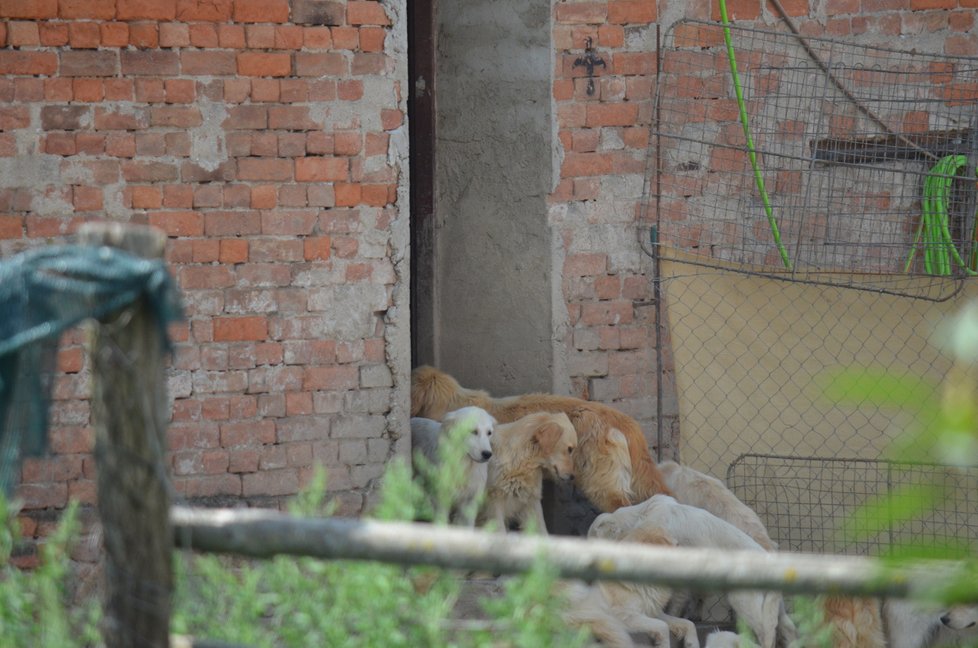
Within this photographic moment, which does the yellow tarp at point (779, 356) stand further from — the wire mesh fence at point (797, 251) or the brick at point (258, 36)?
the brick at point (258, 36)

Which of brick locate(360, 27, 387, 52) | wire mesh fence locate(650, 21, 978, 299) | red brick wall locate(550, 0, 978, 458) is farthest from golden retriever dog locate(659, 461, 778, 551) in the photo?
brick locate(360, 27, 387, 52)

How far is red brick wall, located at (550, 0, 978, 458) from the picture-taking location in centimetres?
605

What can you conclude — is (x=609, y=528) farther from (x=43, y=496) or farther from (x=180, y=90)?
(x=180, y=90)

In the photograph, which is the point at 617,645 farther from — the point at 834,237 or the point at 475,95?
the point at 475,95

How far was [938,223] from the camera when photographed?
19.9 feet

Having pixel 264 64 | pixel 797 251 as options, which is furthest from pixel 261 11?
pixel 797 251

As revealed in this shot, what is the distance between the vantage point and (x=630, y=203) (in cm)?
612

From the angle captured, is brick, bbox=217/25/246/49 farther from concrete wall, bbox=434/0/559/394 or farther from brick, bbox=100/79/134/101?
concrete wall, bbox=434/0/559/394

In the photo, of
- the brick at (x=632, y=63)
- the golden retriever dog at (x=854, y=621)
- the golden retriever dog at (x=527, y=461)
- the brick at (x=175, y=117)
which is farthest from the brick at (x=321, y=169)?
the golden retriever dog at (x=854, y=621)

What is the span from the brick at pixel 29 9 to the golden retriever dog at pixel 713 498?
3655 millimetres

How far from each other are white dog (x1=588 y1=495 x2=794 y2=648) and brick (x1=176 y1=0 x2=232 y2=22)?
2954 mm

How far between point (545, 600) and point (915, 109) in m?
4.78

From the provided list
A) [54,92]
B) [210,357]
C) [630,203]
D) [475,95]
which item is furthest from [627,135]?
[54,92]

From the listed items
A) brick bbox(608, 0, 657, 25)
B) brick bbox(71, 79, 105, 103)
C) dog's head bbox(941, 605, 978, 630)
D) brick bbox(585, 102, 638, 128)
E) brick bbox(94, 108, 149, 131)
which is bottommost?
dog's head bbox(941, 605, 978, 630)
